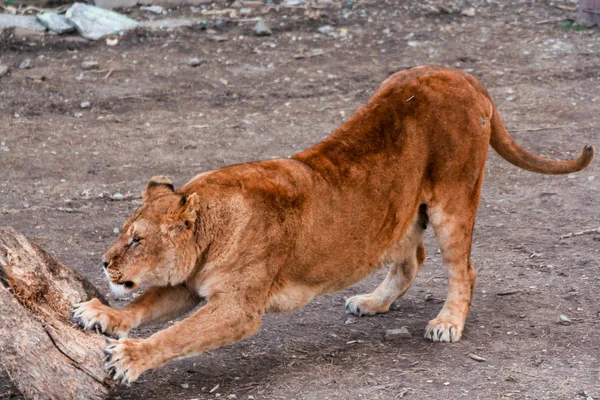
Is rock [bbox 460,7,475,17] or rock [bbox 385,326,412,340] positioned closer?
rock [bbox 385,326,412,340]

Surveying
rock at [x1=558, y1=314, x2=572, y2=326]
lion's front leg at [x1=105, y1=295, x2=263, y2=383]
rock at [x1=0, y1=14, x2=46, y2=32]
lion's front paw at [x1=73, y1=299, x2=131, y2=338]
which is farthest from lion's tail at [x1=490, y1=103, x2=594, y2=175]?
rock at [x1=0, y1=14, x2=46, y2=32]

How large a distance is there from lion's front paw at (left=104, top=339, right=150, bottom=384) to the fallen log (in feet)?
0.13

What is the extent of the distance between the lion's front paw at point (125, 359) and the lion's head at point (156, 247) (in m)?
0.32

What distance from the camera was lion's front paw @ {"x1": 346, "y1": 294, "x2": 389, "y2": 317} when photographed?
5949 millimetres

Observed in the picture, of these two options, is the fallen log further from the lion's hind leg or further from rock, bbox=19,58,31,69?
rock, bbox=19,58,31,69

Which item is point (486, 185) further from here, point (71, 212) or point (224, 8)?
point (224, 8)

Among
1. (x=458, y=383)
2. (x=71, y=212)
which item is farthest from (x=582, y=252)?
(x=71, y=212)

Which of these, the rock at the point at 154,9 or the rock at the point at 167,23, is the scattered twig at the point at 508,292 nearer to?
the rock at the point at 167,23

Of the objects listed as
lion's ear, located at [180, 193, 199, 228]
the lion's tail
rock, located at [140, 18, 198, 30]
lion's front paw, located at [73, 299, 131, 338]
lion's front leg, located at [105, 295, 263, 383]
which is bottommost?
rock, located at [140, 18, 198, 30]

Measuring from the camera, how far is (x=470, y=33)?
38.9 ft

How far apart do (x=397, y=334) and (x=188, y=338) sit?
4.96 ft

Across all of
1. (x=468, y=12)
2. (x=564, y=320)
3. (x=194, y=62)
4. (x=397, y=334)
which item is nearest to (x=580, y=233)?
(x=564, y=320)

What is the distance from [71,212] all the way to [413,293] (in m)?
2.85

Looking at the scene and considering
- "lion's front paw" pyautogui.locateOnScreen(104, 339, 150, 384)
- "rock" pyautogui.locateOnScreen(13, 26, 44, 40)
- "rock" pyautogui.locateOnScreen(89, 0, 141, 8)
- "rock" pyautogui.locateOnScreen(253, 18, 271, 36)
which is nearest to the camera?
"lion's front paw" pyautogui.locateOnScreen(104, 339, 150, 384)
